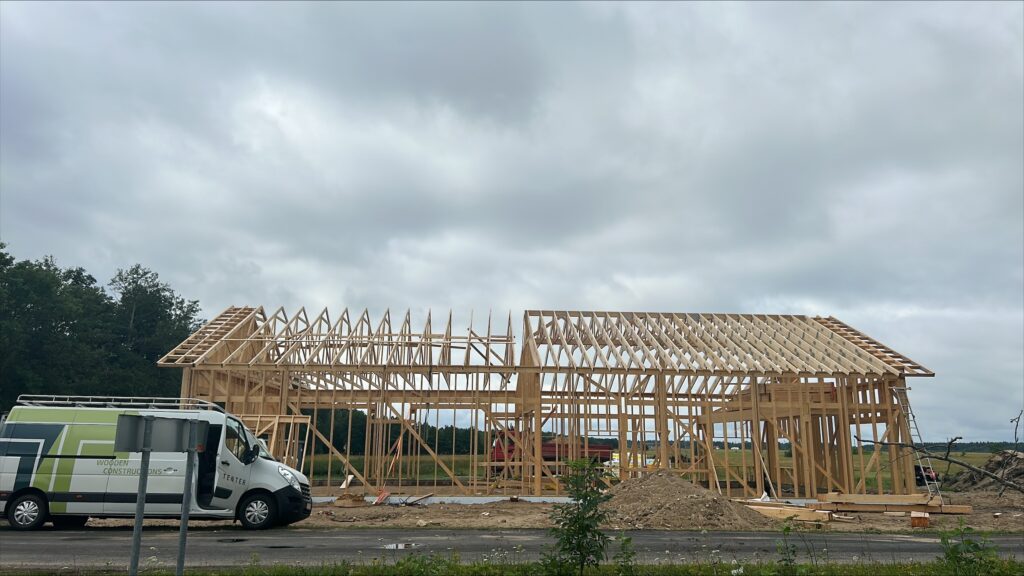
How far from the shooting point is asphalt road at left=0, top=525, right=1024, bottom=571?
396 inches

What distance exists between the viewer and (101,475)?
13.8 metres

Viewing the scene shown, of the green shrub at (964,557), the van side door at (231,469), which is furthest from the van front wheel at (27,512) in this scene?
the green shrub at (964,557)

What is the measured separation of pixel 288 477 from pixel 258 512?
823 mm

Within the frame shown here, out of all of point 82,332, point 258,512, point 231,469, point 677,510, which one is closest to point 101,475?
point 231,469

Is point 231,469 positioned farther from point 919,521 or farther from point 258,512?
point 919,521

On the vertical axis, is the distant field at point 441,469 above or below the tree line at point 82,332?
below

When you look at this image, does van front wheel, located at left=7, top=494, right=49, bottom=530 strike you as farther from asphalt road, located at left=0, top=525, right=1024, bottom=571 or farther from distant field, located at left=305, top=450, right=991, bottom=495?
distant field, located at left=305, top=450, right=991, bottom=495

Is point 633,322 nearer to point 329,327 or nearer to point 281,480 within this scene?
point 329,327

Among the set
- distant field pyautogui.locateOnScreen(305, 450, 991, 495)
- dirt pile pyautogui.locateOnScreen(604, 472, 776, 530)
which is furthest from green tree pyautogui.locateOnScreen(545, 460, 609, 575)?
distant field pyautogui.locateOnScreen(305, 450, 991, 495)

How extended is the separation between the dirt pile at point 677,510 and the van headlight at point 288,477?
20.5 feet

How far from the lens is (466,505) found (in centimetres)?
1919

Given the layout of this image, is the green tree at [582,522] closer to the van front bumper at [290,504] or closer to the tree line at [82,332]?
the van front bumper at [290,504]

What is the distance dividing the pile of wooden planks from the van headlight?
12480mm

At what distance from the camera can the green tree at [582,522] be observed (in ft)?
22.1
